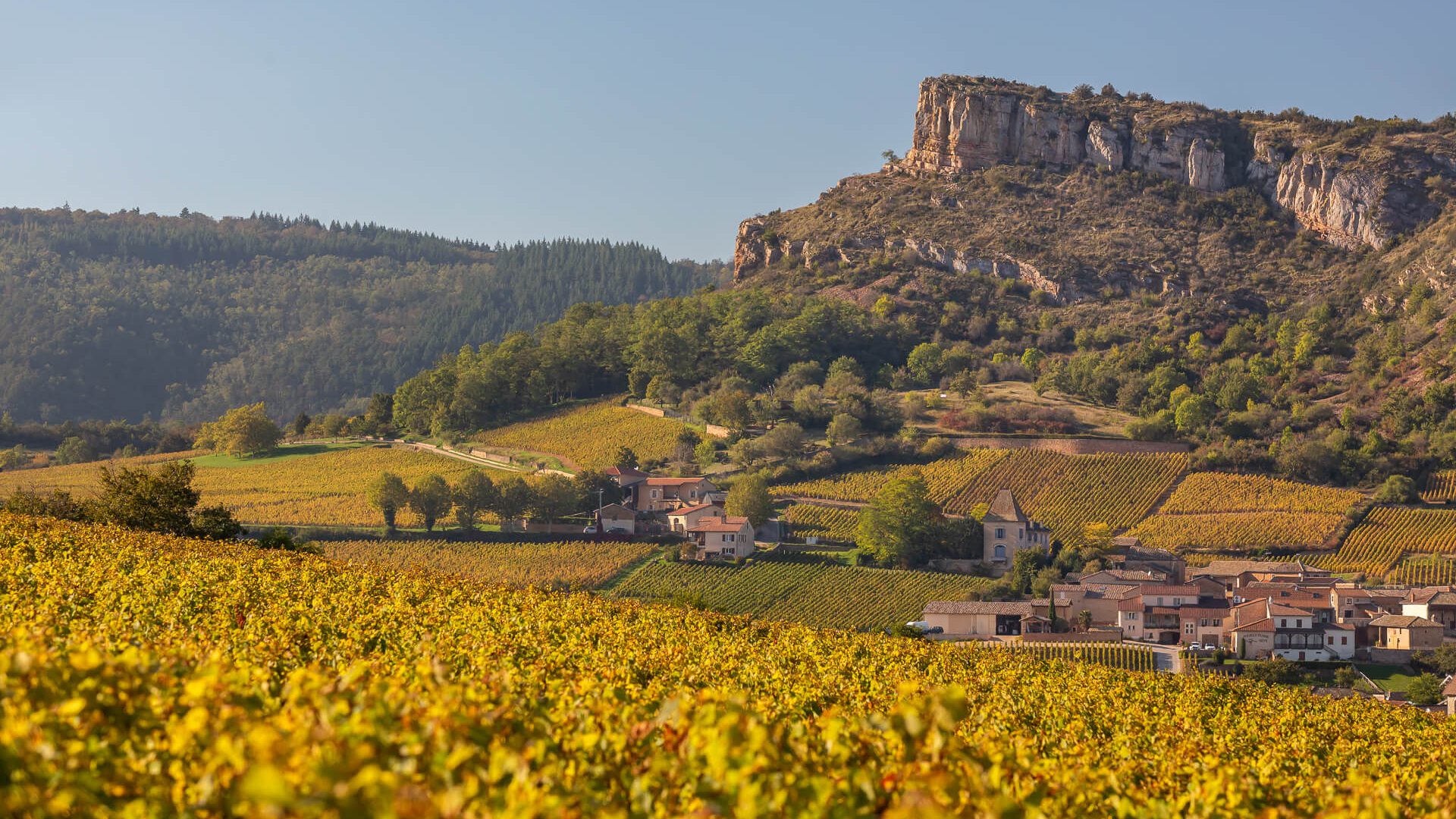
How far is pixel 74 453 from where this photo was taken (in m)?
86.3

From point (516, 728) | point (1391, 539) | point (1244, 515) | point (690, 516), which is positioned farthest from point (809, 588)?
point (516, 728)

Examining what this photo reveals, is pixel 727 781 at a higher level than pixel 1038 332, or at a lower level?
lower

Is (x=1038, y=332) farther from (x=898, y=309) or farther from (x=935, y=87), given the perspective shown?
(x=935, y=87)

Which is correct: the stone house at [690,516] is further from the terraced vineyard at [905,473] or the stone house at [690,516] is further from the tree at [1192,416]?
the tree at [1192,416]

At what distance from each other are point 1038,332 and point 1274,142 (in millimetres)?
41845

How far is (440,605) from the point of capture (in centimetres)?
1714

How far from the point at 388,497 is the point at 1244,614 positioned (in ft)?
117

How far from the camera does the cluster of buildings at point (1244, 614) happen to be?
46250 mm

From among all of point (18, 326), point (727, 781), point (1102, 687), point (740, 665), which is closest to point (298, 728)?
point (727, 781)

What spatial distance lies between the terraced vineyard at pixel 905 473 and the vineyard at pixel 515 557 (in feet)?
39.0

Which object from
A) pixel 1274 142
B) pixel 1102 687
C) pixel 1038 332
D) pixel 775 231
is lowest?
pixel 1102 687

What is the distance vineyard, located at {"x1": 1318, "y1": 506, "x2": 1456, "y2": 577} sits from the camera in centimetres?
5812

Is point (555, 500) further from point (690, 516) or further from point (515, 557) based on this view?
point (515, 557)

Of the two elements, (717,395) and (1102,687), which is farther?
(717,395)
